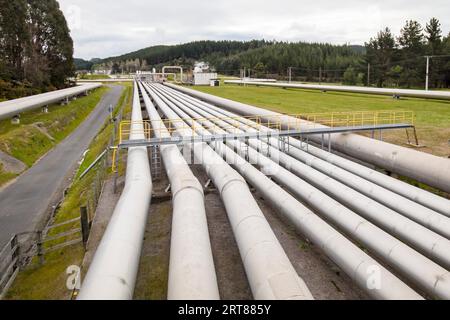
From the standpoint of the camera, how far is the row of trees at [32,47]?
145 ft

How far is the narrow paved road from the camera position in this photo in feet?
59.0

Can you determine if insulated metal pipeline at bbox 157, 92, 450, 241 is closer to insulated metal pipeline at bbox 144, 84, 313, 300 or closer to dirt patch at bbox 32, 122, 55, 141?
insulated metal pipeline at bbox 144, 84, 313, 300

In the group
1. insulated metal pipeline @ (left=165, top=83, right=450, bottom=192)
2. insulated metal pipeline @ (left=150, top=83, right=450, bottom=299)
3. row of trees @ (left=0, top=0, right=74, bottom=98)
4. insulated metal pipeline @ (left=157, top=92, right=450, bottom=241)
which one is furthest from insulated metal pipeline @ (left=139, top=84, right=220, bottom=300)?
row of trees @ (left=0, top=0, right=74, bottom=98)

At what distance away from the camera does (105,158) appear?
2028cm

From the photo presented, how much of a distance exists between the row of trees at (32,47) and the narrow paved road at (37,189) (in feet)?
59.8

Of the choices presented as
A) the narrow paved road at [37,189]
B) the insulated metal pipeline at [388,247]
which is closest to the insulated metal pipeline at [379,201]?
the insulated metal pipeline at [388,247]

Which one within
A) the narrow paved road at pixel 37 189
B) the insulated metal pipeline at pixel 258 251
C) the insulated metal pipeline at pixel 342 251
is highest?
the insulated metal pipeline at pixel 258 251

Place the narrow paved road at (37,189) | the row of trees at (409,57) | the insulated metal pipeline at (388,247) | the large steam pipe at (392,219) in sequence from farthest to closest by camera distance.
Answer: the row of trees at (409,57)
the narrow paved road at (37,189)
the large steam pipe at (392,219)
the insulated metal pipeline at (388,247)

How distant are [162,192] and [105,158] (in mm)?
5989

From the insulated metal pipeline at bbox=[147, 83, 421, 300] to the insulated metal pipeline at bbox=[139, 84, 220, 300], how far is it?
2873mm

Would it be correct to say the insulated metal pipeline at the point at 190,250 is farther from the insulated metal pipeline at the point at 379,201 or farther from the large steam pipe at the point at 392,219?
the insulated metal pipeline at the point at 379,201

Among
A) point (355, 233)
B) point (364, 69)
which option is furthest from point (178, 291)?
point (364, 69)

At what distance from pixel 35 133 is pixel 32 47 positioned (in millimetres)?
24405
